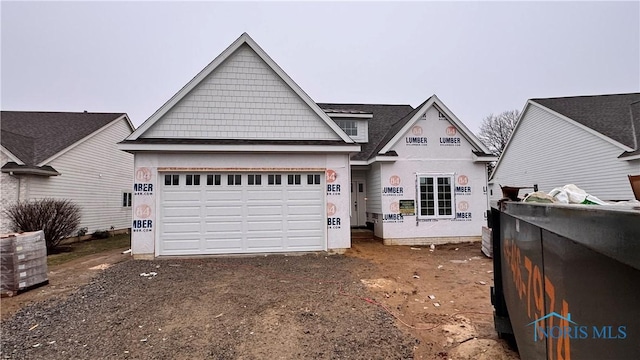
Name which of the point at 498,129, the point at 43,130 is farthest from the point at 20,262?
the point at 498,129

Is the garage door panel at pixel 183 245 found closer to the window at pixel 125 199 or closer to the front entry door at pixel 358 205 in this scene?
the front entry door at pixel 358 205

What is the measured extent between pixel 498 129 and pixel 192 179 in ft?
131

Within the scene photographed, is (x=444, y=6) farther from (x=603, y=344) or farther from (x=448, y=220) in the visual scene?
(x=603, y=344)

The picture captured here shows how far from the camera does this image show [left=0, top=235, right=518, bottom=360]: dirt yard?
3971 mm

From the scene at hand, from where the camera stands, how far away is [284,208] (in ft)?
31.2

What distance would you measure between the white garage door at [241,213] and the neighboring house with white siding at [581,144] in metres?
11.7

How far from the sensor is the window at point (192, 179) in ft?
30.4

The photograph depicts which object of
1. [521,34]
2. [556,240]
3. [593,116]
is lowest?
[556,240]

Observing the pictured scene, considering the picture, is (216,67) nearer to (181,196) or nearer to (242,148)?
(242,148)

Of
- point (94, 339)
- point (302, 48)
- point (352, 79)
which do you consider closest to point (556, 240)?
point (94, 339)

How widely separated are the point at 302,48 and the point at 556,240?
2414 cm

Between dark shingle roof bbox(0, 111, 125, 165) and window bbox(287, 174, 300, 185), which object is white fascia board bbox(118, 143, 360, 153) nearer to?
window bbox(287, 174, 300, 185)

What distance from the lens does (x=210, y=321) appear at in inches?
187

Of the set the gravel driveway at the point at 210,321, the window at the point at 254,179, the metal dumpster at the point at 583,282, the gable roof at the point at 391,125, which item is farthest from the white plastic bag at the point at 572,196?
the gable roof at the point at 391,125
